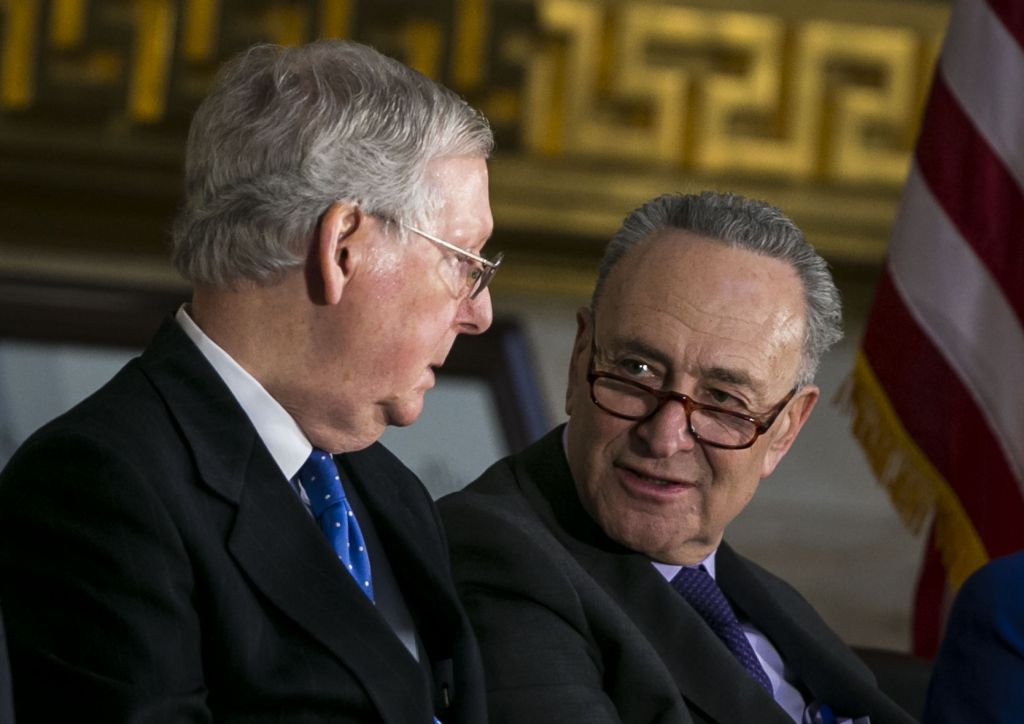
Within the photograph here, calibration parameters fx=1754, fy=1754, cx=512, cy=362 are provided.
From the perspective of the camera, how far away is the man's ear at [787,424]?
2688 mm

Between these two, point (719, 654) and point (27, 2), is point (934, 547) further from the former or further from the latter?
point (27, 2)

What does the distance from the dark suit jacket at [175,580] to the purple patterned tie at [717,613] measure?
69cm

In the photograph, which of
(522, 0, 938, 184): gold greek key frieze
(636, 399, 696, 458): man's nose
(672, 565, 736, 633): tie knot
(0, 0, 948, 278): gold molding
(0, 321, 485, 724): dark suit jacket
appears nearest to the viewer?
(0, 321, 485, 724): dark suit jacket

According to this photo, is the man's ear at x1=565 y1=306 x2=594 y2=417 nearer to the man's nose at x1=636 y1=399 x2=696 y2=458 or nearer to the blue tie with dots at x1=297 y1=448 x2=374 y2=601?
the man's nose at x1=636 y1=399 x2=696 y2=458

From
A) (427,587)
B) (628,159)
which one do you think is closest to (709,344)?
(427,587)

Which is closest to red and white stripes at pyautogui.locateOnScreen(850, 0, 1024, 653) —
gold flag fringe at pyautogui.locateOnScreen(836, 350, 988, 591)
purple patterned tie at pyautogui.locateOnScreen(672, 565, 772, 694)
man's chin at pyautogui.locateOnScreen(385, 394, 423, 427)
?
gold flag fringe at pyautogui.locateOnScreen(836, 350, 988, 591)

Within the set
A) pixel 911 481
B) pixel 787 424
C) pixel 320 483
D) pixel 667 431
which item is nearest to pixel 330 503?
pixel 320 483

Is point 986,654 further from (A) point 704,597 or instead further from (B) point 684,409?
(B) point 684,409

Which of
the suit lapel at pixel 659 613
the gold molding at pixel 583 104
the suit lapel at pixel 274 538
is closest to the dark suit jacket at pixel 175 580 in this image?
the suit lapel at pixel 274 538

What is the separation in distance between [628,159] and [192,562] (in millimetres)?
5120

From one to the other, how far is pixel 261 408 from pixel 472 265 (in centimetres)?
31

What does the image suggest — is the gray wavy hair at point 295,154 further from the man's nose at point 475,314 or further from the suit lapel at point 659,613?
the suit lapel at point 659,613

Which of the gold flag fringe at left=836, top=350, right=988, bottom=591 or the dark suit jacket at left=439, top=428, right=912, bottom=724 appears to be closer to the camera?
the dark suit jacket at left=439, top=428, right=912, bottom=724

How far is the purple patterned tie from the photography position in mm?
2621
